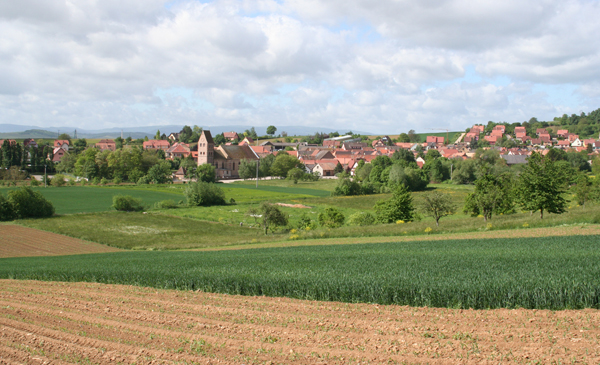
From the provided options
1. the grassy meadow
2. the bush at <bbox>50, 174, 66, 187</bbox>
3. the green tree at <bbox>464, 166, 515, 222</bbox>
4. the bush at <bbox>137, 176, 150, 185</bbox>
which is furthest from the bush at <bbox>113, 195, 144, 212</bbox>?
the green tree at <bbox>464, 166, 515, 222</bbox>

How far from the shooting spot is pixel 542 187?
1241 inches

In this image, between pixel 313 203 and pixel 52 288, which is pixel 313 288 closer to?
pixel 52 288

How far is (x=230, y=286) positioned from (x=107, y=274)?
19.3 ft

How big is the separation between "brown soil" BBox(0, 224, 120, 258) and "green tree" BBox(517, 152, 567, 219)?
31547 millimetres

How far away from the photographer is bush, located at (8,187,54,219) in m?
46.4

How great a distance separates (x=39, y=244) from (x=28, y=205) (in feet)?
53.3

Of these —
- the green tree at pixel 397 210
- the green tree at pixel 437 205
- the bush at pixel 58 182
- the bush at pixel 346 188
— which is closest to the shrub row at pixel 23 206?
the green tree at pixel 397 210

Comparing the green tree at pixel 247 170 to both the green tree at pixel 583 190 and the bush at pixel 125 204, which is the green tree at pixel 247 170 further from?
the green tree at pixel 583 190

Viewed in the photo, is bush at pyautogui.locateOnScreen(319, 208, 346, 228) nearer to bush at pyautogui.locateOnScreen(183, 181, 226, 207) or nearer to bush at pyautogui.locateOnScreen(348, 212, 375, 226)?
bush at pyautogui.locateOnScreen(348, 212, 375, 226)

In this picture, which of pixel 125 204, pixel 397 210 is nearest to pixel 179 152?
pixel 125 204

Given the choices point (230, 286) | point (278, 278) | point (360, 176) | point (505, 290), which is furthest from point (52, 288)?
point (360, 176)

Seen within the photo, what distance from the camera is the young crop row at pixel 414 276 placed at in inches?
396

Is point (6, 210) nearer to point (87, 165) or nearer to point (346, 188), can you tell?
point (346, 188)

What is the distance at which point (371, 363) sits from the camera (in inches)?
284
